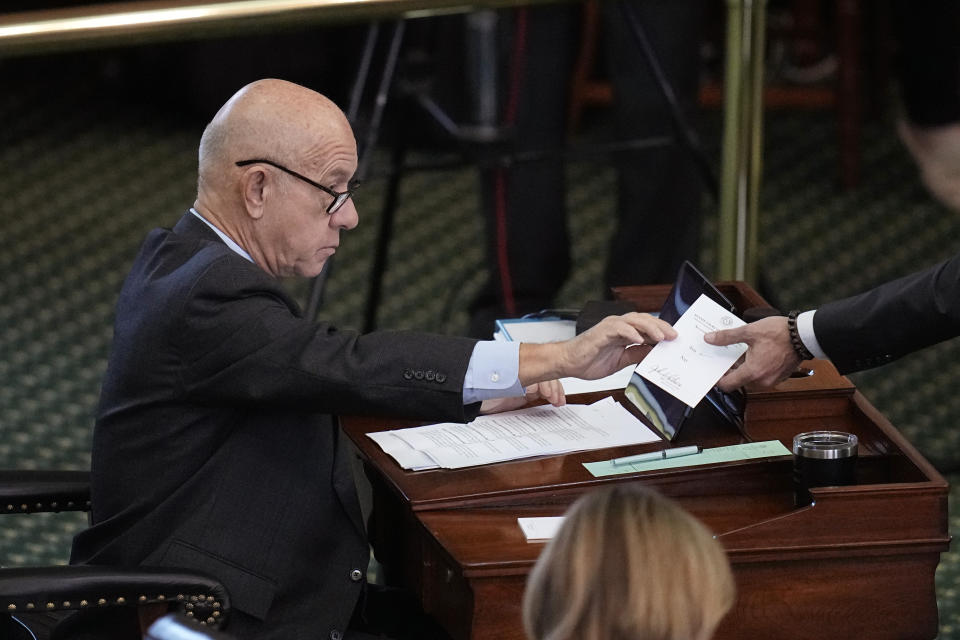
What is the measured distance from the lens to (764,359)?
210 cm

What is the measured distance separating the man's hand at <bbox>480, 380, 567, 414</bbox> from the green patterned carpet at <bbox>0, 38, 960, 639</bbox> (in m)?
1.21

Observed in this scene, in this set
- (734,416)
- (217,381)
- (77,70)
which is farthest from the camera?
(77,70)

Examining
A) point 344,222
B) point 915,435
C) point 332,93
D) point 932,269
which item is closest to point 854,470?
point 932,269

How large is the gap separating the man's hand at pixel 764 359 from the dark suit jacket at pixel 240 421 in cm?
40

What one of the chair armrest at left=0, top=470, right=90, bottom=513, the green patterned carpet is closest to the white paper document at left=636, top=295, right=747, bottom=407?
the chair armrest at left=0, top=470, right=90, bottom=513

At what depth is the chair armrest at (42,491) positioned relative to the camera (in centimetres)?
208

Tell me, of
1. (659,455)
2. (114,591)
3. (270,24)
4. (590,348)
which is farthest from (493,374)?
(270,24)

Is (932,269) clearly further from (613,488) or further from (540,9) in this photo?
(540,9)

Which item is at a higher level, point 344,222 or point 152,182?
point 344,222

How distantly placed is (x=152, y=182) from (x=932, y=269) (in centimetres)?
437

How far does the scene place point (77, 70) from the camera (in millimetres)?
7570

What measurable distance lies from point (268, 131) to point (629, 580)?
92 centimetres

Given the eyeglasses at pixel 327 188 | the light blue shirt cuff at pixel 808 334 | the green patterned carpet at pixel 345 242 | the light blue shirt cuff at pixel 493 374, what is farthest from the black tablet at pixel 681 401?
the green patterned carpet at pixel 345 242

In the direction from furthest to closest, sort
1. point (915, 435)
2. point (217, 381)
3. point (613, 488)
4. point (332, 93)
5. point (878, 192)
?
1. point (332, 93)
2. point (878, 192)
3. point (915, 435)
4. point (217, 381)
5. point (613, 488)
